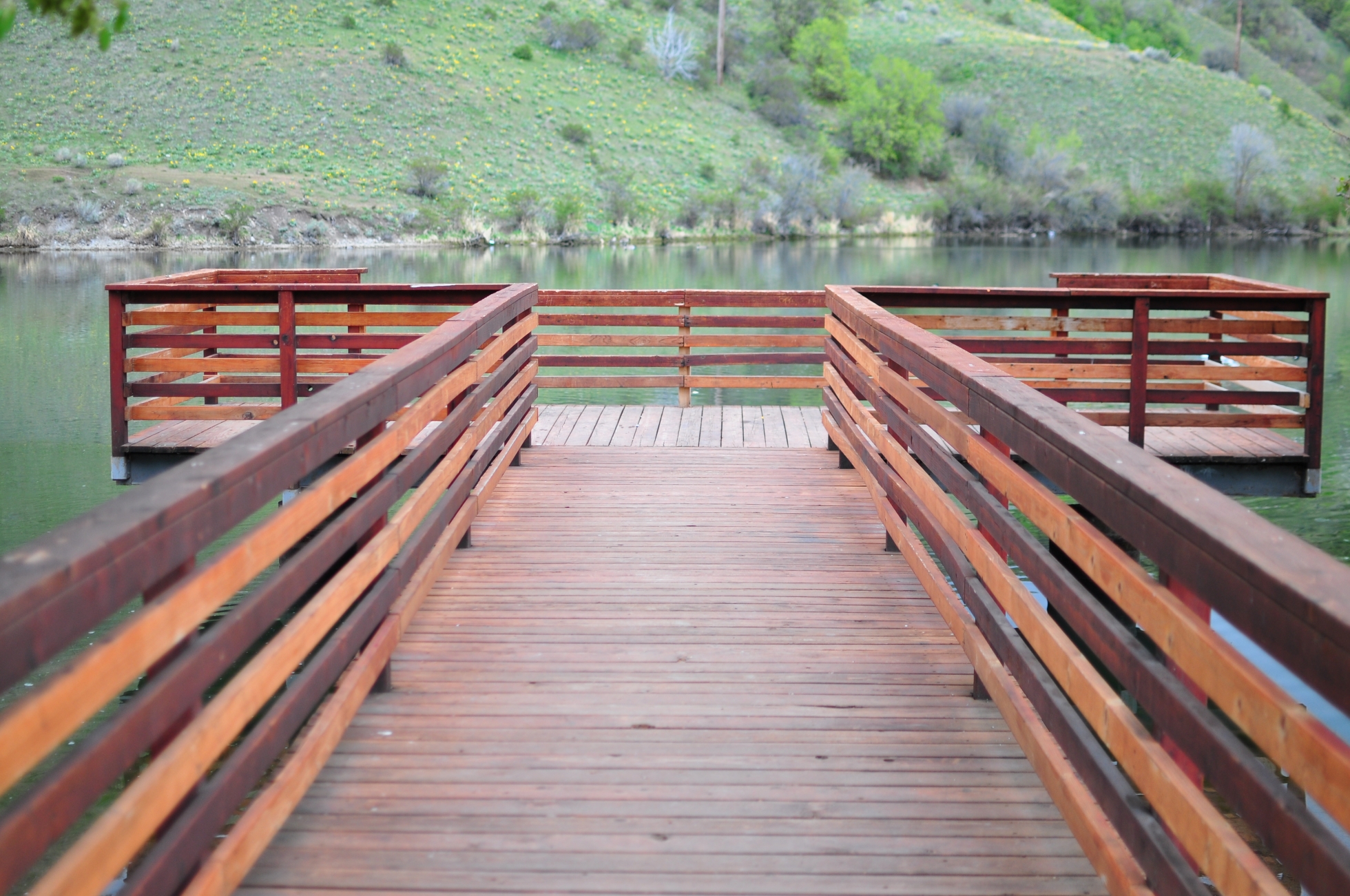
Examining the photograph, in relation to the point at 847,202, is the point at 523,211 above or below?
below

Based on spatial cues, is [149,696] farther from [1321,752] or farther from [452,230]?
[452,230]

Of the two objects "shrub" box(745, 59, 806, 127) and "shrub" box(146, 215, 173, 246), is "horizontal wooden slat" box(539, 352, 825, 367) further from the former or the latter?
"shrub" box(745, 59, 806, 127)

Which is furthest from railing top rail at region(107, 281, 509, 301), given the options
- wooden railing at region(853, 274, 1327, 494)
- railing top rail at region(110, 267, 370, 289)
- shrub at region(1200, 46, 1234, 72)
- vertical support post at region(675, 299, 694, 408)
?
shrub at region(1200, 46, 1234, 72)

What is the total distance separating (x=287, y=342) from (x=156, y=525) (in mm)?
5106

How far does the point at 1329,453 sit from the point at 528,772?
33.3ft

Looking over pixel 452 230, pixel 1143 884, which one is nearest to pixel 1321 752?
pixel 1143 884

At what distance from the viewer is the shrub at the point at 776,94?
62.5 meters

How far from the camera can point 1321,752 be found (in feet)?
5.28

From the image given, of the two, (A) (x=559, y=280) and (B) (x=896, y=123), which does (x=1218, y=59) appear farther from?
(A) (x=559, y=280)

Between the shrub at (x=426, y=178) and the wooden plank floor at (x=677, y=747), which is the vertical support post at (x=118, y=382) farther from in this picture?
the shrub at (x=426, y=178)

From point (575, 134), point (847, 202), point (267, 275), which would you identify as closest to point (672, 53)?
point (575, 134)

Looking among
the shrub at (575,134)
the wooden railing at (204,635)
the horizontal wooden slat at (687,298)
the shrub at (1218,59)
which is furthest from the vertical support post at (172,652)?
the shrub at (1218,59)

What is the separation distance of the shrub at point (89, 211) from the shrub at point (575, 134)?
2026 centimetres

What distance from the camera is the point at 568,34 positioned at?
61.4 m
